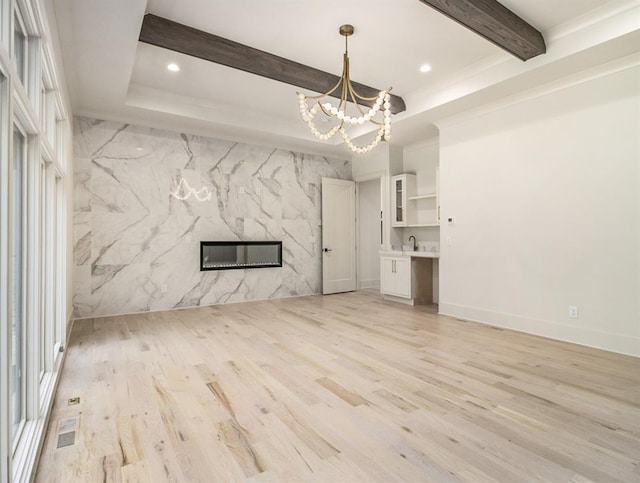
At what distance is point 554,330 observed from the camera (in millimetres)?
3898

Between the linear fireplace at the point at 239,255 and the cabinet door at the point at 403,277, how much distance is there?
2083mm

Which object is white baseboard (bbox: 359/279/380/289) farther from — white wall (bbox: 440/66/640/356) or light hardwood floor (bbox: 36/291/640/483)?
light hardwood floor (bbox: 36/291/640/483)

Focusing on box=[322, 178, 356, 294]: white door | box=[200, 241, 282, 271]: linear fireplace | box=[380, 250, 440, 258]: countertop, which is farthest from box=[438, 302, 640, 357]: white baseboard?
box=[200, 241, 282, 271]: linear fireplace

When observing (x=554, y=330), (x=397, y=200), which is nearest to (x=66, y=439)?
(x=554, y=330)

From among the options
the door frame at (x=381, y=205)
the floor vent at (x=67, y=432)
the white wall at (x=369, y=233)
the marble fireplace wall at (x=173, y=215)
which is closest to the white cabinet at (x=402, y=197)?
the door frame at (x=381, y=205)

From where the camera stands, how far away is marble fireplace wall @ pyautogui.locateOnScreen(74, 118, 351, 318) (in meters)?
4.93

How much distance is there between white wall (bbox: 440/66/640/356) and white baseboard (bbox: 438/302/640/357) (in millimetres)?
10

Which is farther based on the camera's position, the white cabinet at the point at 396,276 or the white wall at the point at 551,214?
the white cabinet at the point at 396,276

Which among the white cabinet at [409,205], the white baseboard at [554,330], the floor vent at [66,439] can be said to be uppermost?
the white cabinet at [409,205]

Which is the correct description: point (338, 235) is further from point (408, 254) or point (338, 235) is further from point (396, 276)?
point (408, 254)

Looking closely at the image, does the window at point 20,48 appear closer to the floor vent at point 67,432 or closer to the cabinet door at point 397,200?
the floor vent at point 67,432

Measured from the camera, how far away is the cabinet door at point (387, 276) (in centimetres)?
608

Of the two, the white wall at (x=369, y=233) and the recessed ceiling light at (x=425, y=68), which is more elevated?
the recessed ceiling light at (x=425, y=68)

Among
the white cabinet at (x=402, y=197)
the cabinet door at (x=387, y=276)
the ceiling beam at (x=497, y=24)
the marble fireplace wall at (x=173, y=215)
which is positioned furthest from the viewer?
the white cabinet at (x=402, y=197)
